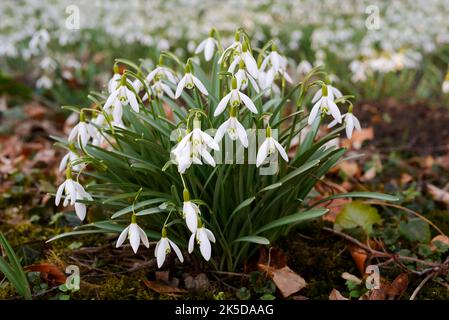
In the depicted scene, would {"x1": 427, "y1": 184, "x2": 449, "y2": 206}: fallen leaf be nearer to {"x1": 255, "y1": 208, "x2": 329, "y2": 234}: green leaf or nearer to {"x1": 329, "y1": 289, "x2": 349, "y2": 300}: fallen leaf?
{"x1": 329, "y1": 289, "x2": 349, "y2": 300}: fallen leaf

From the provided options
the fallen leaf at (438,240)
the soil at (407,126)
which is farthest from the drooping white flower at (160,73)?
Answer: the soil at (407,126)

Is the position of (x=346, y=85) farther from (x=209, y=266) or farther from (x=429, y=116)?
(x=209, y=266)

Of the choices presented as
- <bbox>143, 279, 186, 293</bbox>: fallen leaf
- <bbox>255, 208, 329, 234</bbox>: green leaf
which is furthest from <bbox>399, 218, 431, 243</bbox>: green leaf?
<bbox>143, 279, 186, 293</bbox>: fallen leaf

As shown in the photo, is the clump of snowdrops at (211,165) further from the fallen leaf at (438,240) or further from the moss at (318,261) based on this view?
the fallen leaf at (438,240)

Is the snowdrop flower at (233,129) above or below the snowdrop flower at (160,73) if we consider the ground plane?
below

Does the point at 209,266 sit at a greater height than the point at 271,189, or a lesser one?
lesser

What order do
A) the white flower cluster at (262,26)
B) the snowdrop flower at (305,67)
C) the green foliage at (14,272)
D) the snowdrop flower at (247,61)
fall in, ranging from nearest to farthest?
the snowdrop flower at (247,61) < the green foliage at (14,272) < the snowdrop flower at (305,67) < the white flower cluster at (262,26)

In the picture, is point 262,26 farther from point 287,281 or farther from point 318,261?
point 287,281
